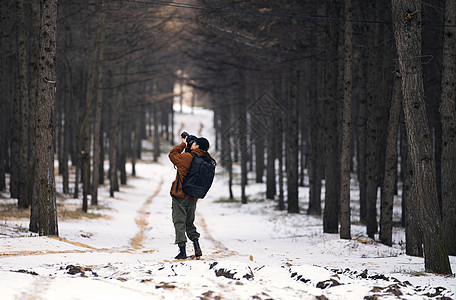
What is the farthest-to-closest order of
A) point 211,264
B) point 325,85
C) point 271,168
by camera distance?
point 271,168 < point 325,85 < point 211,264

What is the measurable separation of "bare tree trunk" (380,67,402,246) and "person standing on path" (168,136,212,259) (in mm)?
5774

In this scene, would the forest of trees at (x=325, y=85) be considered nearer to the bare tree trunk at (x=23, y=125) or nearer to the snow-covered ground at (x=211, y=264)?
the bare tree trunk at (x=23, y=125)

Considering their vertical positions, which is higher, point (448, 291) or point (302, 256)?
point (448, 291)

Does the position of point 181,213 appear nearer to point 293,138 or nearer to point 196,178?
point 196,178

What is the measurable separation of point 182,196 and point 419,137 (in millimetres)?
4141

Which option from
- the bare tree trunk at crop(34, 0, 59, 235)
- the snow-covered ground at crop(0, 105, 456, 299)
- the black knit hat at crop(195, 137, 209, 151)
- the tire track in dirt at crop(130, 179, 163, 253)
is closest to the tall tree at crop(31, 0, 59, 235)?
the bare tree trunk at crop(34, 0, 59, 235)

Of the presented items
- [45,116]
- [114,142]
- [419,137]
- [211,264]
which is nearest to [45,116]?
[45,116]

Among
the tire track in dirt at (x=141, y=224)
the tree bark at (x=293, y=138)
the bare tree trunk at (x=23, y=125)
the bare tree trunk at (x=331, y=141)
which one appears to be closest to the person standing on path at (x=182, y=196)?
the tire track in dirt at (x=141, y=224)

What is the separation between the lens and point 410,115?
8781 millimetres

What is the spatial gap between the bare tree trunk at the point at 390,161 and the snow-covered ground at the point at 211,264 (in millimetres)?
978

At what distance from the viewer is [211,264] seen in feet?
23.6

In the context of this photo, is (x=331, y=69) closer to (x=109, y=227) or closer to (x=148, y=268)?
(x=109, y=227)

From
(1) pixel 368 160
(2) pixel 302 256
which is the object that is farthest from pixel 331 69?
(2) pixel 302 256

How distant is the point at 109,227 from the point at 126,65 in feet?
43.4
